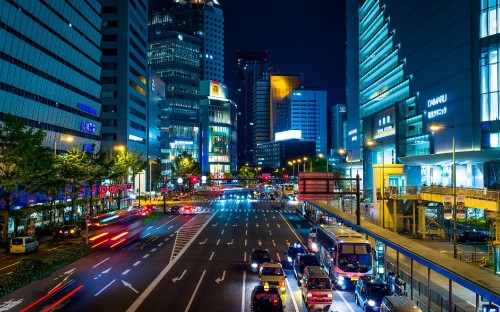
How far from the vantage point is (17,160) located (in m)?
48.6

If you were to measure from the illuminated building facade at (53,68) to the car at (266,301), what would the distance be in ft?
158

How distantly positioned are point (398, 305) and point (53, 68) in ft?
244

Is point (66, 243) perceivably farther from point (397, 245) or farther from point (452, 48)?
point (452, 48)

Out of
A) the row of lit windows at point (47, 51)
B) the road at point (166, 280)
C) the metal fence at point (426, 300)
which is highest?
the row of lit windows at point (47, 51)

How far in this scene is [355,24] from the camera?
489 ft

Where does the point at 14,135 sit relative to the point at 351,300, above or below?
above

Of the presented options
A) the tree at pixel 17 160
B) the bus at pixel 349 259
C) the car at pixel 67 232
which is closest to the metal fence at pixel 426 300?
the bus at pixel 349 259

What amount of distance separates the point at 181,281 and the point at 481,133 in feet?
171

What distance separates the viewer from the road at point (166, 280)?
27.5 metres

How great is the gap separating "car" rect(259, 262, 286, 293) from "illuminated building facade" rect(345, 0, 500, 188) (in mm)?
29653

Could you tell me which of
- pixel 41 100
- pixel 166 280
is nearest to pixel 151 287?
pixel 166 280

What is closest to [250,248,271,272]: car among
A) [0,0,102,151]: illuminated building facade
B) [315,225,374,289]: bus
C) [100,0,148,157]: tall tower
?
[315,225,374,289]: bus

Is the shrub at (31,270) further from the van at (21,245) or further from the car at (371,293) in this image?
the car at (371,293)

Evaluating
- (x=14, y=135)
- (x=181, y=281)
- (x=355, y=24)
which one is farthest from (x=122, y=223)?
(x=355, y=24)
